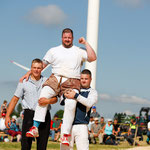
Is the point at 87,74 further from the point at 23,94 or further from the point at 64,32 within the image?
the point at 23,94

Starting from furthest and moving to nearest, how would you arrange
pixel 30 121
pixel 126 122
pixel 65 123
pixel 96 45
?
pixel 126 122 < pixel 96 45 < pixel 30 121 < pixel 65 123

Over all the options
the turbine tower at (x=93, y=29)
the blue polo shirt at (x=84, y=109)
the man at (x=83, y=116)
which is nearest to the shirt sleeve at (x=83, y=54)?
the man at (x=83, y=116)

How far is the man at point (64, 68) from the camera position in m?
6.54

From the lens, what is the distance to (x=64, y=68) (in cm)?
657

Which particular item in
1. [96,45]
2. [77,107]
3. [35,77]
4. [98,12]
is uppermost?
[98,12]

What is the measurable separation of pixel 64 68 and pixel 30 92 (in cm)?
85

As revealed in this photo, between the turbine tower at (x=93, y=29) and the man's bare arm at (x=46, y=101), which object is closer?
the man's bare arm at (x=46, y=101)

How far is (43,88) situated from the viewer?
21.9ft

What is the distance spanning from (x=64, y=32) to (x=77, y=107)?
1.22 m

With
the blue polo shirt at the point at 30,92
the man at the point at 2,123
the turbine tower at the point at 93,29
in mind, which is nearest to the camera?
the blue polo shirt at the point at 30,92

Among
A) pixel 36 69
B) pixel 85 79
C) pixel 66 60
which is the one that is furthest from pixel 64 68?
pixel 36 69

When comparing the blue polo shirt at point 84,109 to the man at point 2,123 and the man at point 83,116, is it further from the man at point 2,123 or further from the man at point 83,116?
the man at point 2,123

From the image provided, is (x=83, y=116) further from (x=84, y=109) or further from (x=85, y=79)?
(x=85, y=79)

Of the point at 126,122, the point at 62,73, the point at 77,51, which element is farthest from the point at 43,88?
the point at 126,122
